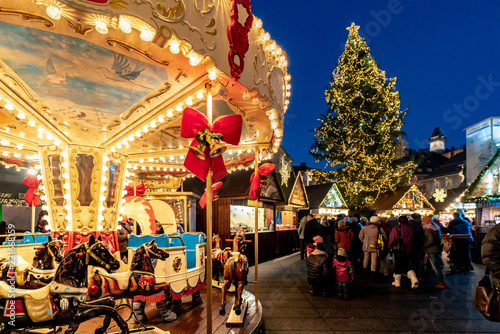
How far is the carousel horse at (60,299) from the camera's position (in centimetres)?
302

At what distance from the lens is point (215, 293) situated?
23.4 ft

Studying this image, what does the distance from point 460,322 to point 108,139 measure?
24.2 ft

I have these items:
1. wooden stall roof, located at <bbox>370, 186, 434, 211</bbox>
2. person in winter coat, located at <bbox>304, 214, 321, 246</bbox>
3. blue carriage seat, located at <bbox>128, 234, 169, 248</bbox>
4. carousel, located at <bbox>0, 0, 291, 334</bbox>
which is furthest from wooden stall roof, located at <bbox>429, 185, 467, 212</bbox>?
blue carriage seat, located at <bbox>128, 234, 169, 248</bbox>

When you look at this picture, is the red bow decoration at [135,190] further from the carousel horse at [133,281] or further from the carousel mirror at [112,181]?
the carousel horse at [133,281]

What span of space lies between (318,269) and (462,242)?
21.2ft

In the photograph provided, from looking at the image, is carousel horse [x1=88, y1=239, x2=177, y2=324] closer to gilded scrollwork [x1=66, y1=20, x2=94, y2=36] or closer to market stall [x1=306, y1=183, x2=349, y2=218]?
gilded scrollwork [x1=66, y1=20, x2=94, y2=36]

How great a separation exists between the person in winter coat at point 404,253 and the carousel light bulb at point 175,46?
8.08 meters

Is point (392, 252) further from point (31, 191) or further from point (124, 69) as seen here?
point (31, 191)

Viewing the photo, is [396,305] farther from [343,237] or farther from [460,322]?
[343,237]

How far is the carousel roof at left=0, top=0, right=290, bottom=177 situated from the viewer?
8.30 ft

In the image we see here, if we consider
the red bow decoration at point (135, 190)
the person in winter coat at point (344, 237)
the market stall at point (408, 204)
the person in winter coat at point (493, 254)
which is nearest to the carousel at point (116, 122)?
the red bow decoration at point (135, 190)

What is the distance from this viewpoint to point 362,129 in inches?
936

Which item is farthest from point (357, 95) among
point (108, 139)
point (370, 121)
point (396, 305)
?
point (108, 139)

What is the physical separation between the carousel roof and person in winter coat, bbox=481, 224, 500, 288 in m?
3.25
